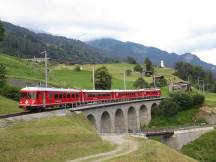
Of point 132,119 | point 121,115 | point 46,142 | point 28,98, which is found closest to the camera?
point 46,142

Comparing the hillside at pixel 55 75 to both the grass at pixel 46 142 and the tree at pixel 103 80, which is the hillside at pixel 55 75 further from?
the grass at pixel 46 142

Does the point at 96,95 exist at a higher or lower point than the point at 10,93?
lower

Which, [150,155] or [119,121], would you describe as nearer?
[150,155]

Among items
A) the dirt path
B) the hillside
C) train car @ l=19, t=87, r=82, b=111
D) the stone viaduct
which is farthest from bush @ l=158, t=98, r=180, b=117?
the dirt path

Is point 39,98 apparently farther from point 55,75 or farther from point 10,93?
point 55,75

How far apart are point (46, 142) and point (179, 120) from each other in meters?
65.8

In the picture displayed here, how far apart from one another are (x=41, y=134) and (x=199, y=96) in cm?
7369

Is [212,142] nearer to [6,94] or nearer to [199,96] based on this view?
[199,96]

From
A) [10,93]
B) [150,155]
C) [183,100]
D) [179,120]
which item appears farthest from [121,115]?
[150,155]

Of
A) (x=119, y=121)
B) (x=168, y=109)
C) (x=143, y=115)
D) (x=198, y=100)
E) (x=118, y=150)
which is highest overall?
(x=198, y=100)

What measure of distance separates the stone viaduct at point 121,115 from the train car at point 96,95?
7.71 feet

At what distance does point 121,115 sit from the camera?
3179 inches

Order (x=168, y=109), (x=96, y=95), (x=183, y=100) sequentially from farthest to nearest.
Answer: (x=183, y=100)
(x=168, y=109)
(x=96, y=95)

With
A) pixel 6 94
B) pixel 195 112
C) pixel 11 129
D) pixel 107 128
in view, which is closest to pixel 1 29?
pixel 6 94
